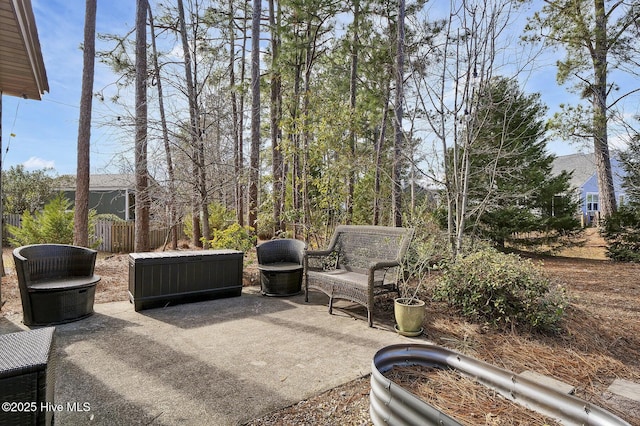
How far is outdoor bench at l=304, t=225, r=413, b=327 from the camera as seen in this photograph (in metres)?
3.62

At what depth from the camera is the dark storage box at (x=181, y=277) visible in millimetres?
3914

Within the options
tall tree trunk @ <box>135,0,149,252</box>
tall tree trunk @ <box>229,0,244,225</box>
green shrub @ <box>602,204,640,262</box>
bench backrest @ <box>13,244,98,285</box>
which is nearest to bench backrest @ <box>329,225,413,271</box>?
tall tree trunk @ <box>229,0,244,225</box>

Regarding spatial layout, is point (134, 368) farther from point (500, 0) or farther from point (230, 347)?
point (500, 0)

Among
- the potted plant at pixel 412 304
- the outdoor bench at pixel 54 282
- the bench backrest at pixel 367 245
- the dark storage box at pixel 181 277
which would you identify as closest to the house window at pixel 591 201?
the bench backrest at pixel 367 245

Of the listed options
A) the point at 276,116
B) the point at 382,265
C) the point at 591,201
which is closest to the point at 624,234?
the point at 382,265

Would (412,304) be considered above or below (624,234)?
below

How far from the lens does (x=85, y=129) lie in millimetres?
7395

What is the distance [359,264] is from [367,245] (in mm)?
279

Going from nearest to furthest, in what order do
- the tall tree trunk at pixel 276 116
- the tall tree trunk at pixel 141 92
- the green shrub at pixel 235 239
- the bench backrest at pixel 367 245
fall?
1. the bench backrest at pixel 367 245
2. the green shrub at pixel 235 239
3. the tall tree trunk at pixel 141 92
4. the tall tree trunk at pixel 276 116

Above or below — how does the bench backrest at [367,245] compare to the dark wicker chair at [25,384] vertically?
above

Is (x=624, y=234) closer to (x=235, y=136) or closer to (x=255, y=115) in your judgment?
(x=255, y=115)

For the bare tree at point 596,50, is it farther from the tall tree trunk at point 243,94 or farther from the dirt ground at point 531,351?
the tall tree trunk at point 243,94

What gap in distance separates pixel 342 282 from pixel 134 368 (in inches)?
85.7

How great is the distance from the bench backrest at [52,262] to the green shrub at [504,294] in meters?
4.21
